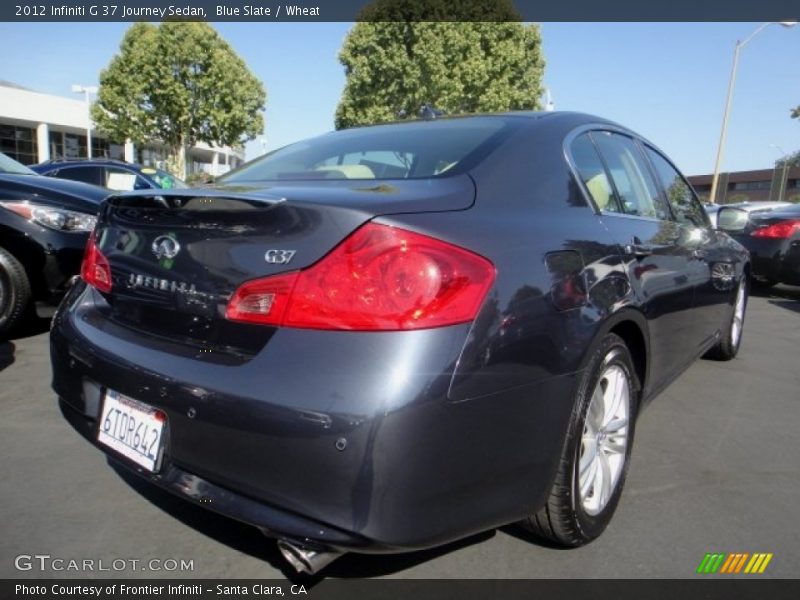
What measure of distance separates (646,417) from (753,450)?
22.2 inches

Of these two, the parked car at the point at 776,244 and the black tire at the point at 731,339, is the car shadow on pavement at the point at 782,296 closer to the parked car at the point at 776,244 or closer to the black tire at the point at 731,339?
the parked car at the point at 776,244

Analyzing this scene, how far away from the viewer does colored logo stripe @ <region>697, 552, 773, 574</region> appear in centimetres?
210

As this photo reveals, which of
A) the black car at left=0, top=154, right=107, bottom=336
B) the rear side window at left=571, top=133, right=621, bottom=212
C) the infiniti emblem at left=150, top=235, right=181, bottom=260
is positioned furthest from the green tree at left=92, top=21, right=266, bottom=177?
the infiniti emblem at left=150, top=235, right=181, bottom=260

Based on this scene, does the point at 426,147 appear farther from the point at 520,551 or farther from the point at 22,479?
the point at 22,479

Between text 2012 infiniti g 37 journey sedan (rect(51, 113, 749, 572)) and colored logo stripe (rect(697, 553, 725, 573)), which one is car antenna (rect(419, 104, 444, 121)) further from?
colored logo stripe (rect(697, 553, 725, 573))

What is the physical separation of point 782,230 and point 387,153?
703 centimetres

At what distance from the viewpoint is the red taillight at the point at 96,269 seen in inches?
85.3

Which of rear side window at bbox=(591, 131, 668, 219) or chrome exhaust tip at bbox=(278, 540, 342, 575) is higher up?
rear side window at bbox=(591, 131, 668, 219)

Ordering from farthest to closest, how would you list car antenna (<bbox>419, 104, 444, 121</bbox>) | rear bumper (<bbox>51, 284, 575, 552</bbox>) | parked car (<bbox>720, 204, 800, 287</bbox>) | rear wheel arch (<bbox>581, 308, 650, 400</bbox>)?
1. parked car (<bbox>720, 204, 800, 287</bbox>)
2. car antenna (<bbox>419, 104, 444, 121</bbox>)
3. rear wheel arch (<bbox>581, 308, 650, 400</bbox>)
4. rear bumper (<bbox>51, 284, 575, 552</bbox>)

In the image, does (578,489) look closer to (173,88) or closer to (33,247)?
(33,247)

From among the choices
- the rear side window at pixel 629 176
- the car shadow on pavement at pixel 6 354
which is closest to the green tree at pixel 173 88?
the car shadow on pavement at pixel 6 354

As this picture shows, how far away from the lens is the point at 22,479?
2594 mm

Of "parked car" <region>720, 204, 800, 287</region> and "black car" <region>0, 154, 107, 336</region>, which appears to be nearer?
"black car" <region>0, 154, 107, 336</region>

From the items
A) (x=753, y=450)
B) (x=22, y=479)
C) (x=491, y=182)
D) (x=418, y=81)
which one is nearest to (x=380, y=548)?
(x=491, y=182)
